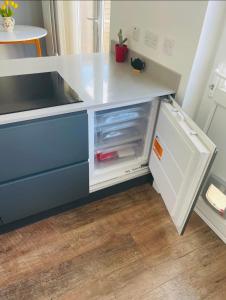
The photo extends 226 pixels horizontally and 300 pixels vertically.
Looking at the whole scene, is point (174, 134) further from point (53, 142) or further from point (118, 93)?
point (53, 142)

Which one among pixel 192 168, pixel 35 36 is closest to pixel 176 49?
pixel 192 168

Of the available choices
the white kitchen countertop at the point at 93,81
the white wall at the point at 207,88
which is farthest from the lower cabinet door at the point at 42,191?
the white wall at the point at 207,88

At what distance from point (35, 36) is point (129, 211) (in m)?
2.26

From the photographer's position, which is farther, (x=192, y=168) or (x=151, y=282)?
(x=151, y=282)

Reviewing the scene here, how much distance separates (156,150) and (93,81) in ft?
1.99

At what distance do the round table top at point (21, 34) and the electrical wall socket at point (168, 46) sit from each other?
5.88 feet

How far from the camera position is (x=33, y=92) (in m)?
1.22

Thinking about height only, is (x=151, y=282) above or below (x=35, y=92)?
below

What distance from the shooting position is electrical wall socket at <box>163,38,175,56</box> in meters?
1.31

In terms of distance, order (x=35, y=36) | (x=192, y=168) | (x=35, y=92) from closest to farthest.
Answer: (x=192, y=168)
(x=35, y=92)
(x=35, y=36)

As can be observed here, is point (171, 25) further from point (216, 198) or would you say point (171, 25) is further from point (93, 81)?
point (216, 198)

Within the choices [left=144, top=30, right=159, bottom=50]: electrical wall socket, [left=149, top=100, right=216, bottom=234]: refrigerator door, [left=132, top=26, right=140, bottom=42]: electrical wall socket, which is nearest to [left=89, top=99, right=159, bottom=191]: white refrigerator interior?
[left=149, top=100, right=216, bottom=234]: refrigerator door

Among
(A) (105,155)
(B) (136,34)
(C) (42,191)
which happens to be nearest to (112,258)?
(C) (42,191)

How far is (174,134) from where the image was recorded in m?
1.24
